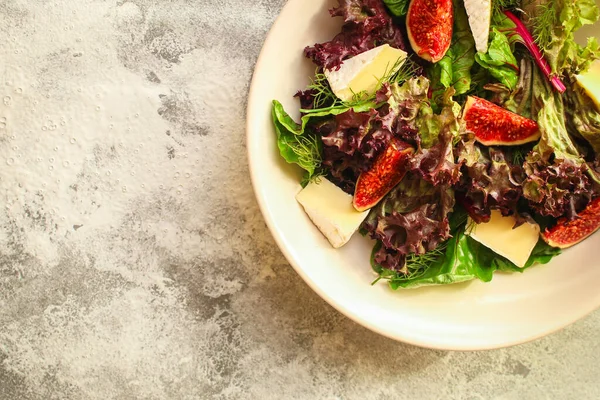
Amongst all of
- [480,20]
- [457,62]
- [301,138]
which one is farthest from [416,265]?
[480,20]

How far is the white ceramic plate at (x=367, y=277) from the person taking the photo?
1.79 meters

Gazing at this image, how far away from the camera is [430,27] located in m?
1.76

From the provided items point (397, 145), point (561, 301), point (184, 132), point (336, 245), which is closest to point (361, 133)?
point (397, 145)

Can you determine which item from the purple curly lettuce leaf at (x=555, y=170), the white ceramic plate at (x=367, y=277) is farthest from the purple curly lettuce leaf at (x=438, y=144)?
the white ceramic plate at (x=367, y=277)

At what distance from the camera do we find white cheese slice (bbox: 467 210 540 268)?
1850 mm

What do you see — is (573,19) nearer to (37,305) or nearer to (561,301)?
(561,301)

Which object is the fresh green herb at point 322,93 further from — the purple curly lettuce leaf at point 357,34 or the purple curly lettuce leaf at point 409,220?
the purple curly lettuce leaf at point 409,220

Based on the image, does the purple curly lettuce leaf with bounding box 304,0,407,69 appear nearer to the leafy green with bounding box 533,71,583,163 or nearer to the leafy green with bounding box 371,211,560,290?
the leafy green with bounding box 533,71,583,163

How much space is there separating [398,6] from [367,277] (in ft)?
2.72

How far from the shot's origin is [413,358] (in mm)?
2131

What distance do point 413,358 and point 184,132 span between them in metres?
1.11

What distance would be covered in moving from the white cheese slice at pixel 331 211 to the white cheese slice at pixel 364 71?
282 millimetres

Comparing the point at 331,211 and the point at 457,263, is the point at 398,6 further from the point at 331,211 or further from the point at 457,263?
the point at 457,263

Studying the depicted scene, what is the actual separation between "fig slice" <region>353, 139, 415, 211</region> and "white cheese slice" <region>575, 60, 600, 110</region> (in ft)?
1.79
